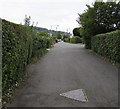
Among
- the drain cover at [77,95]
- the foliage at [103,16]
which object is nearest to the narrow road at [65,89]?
the drain cover at [77,95]

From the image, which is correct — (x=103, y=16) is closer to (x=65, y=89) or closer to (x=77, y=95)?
(x=65, y=89)

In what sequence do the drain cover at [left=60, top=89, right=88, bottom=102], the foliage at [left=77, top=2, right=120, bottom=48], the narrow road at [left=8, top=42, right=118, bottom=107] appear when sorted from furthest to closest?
1. the foliage at [left=77, top=2, right=120, bottom=48]
2. the drain cover at [left=60, top=89, right=88, bottom=102]
3. the narrow road at [left=8, top=42, right=118, bottom=107]

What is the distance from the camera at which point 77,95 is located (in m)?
4.32

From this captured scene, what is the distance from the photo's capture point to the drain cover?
4125 mm

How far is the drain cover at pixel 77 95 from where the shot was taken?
4.12m

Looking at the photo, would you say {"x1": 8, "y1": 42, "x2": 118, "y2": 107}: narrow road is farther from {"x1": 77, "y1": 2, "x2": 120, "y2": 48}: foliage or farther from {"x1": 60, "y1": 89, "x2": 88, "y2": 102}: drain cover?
{"x1": 77, "y1": 2, "x2": 120, "y2": 48}: foliage

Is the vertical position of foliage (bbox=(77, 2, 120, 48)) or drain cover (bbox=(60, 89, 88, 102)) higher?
foliage (bbox=(77, 2, 120, 48))

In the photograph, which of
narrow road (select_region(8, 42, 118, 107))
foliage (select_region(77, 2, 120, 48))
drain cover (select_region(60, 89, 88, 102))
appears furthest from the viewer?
foliage (select_region(77, 2, 120, 48))

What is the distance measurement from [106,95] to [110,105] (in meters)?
0.61

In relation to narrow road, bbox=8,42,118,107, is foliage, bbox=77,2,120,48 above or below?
above

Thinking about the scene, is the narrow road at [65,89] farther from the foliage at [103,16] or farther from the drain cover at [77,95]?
the foliage at [103,16]

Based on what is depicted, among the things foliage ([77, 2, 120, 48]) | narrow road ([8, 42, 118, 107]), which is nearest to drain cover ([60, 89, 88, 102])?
narrow road ([8, 42, 118, 107])

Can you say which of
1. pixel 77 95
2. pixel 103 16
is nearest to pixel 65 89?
pixel 77 95

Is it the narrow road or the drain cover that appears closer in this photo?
the narrow road
